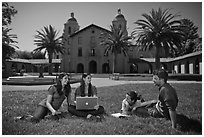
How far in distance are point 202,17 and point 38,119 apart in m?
4.79

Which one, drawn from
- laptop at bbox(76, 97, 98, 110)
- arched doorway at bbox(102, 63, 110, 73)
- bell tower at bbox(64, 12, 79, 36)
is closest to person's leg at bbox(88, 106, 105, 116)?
laptop at bbox(76, 97, 98, 110)

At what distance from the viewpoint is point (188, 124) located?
3.91 meters

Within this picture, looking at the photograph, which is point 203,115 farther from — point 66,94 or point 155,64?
point 66,94

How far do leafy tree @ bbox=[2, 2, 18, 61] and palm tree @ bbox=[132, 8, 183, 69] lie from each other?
12.0 ft

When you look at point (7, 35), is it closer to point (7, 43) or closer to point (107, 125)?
point (7, 43)

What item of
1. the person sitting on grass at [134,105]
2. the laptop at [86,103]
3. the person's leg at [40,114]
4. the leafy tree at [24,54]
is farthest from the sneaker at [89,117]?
the leafy tree at [24,54]

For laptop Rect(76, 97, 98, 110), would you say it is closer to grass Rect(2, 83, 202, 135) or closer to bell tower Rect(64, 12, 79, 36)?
grass Rect(2, 83, 202, 135)

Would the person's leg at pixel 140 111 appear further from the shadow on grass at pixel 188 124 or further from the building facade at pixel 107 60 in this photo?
the building facade at pixel 107 60

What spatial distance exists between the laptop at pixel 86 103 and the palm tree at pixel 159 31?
2.52 m

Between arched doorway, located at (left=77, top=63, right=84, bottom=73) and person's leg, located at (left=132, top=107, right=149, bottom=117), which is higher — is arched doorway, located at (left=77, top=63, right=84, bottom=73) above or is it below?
above

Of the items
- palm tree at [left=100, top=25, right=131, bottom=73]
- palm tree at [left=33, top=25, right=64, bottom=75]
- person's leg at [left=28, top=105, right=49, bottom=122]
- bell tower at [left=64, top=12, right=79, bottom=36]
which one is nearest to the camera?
person's leg at [left=28, top=105, right=49, bottom=122]

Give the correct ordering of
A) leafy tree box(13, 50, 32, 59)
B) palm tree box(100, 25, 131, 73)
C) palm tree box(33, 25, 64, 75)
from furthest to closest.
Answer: palm tree box(100, 25, 131, 73)
leafy tree box(13, 50, 32, 59)
palm tree box(33, 25, 64, 75)

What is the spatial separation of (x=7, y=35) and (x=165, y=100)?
15.2ft

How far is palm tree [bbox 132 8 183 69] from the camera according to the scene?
5387 millimetres
